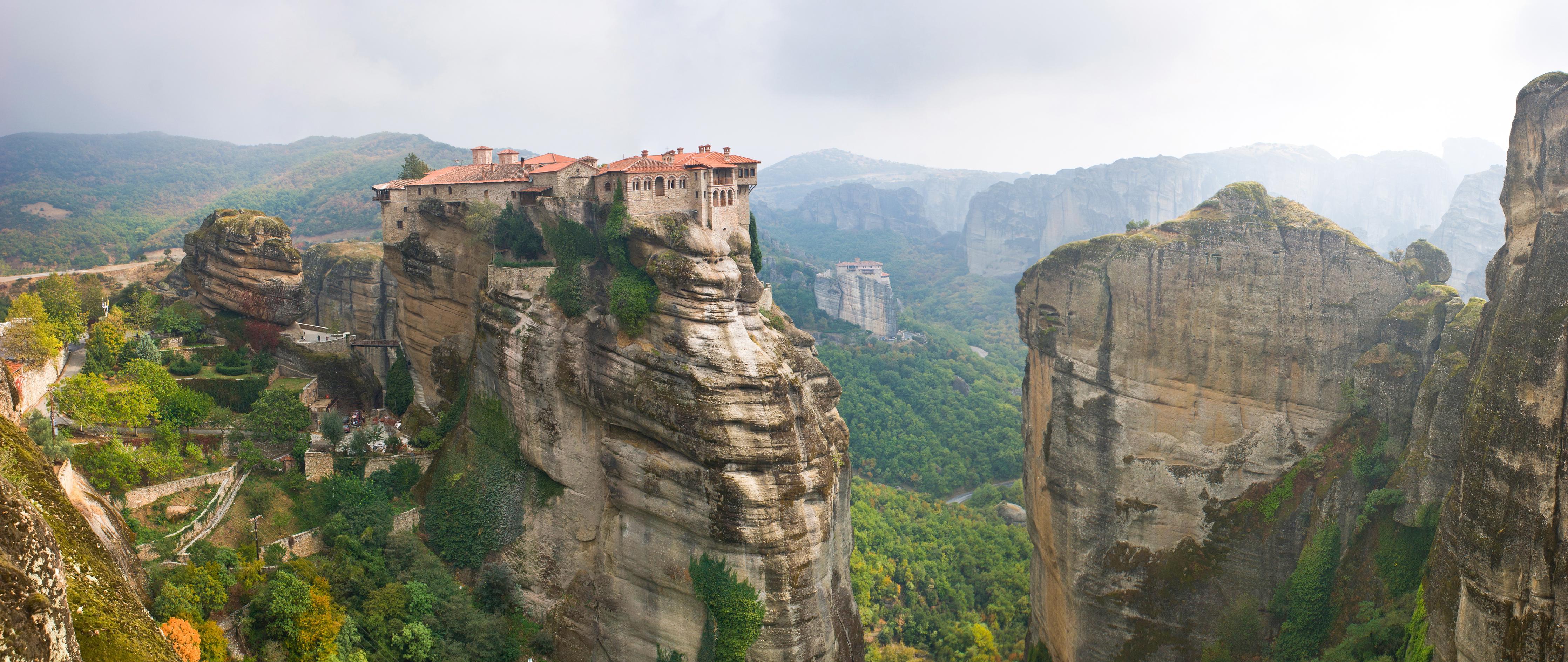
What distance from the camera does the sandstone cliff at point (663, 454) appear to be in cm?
2805

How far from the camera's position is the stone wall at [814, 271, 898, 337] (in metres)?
101

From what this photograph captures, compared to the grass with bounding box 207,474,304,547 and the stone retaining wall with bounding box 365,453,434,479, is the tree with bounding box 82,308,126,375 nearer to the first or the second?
the grass with bounding box 207,474,304,547

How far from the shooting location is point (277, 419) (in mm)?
32250

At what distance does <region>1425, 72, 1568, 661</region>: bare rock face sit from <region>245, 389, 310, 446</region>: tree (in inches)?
1347

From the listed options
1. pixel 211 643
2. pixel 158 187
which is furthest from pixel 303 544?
pixel 158 187

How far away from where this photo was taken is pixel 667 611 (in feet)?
98.0

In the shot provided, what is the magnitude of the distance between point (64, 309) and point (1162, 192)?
142760 mm

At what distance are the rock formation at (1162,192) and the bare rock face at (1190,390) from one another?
116 metres

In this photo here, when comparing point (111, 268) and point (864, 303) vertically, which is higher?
point (111, 268)

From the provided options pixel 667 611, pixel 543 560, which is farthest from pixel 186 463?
pixel 667 611

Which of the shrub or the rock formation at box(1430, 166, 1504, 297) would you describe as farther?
the rock formation at box(1430, 166, 1504, 297)

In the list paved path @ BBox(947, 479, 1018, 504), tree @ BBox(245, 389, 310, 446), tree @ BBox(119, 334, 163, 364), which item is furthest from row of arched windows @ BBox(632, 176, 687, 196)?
paved path @ BBox(947, 479, 1018, 504)

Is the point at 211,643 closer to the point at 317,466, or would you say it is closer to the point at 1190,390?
the point at 317,466

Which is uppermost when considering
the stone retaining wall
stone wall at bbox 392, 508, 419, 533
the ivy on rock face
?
the stone retaining wall
